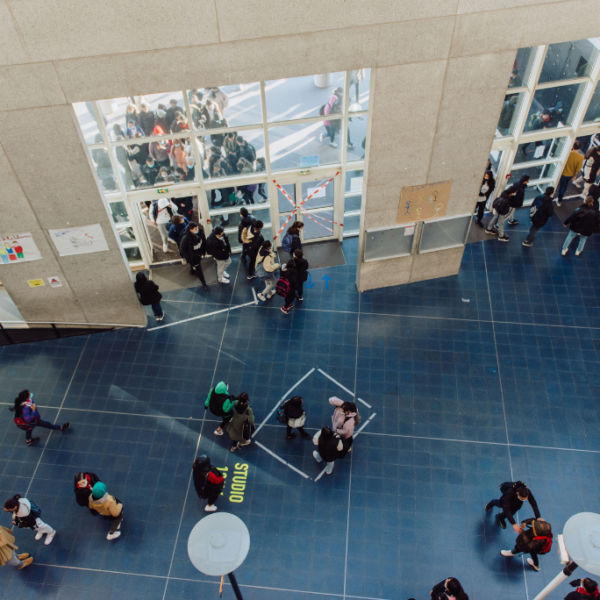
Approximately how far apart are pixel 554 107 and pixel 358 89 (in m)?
4.74

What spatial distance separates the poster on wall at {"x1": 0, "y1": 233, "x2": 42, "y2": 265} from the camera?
29.3 ft

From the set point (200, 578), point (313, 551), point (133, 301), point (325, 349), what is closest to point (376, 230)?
point (325, 349)

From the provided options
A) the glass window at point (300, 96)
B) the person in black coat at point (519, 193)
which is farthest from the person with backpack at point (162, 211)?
the person in black coat at point (519, 193)

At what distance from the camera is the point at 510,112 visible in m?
11.7

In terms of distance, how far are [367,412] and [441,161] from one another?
15.3ft

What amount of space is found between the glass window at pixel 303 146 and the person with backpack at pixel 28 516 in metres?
7.51

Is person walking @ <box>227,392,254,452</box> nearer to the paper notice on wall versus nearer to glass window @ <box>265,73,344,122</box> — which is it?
glass window @ <box>265,73,344,122</box>

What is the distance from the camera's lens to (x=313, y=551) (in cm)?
802

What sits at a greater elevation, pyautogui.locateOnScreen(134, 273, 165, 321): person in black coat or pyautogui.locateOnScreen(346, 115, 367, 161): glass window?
pyautogui.locateOnScreen(346, 115, 367, 161): glass window

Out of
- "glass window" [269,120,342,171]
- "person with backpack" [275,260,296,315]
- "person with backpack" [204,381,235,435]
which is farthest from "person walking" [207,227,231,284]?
"person with backpack" [204,381,235,435]

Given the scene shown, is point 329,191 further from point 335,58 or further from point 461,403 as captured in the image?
point 461,403

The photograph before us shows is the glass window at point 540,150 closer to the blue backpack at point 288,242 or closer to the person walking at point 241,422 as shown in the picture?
the blue backpack at point 288,242

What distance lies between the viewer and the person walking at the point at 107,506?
762 centimetres

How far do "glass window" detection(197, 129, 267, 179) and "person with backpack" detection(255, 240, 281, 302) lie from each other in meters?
1.65
